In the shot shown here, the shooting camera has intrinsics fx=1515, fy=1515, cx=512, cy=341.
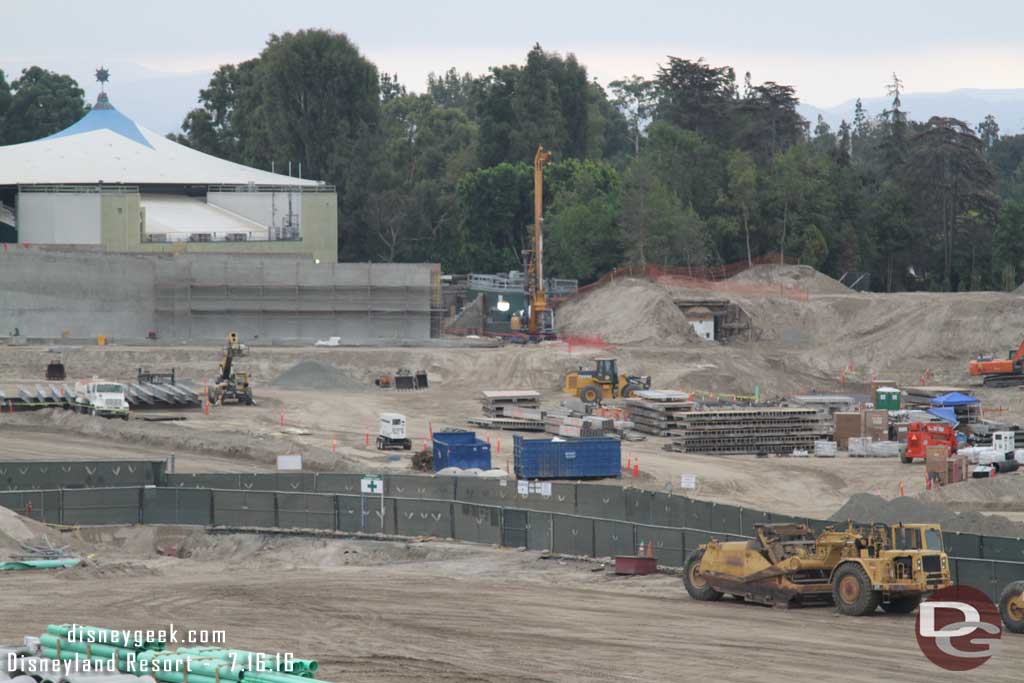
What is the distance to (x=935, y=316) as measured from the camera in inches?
2980

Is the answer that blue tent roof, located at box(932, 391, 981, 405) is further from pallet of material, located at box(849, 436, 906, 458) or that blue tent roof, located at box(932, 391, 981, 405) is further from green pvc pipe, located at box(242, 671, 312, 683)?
green pvc pipe, located at box(242, 671, 312, 683)

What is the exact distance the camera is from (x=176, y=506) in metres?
37.8

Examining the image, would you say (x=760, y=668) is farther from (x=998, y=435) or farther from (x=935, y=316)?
(x=935, y=316)

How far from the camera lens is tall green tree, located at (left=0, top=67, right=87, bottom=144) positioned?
130 meters

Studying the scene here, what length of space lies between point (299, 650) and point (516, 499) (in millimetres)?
15059

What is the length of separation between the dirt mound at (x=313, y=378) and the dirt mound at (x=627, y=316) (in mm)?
16428

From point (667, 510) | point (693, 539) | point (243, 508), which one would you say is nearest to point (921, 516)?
point (667, 510)

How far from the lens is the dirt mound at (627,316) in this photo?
256 feet

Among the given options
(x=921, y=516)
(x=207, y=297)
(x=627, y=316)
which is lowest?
(x=921, y=516)

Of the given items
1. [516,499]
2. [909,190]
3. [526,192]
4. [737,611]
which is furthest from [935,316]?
[737,611]

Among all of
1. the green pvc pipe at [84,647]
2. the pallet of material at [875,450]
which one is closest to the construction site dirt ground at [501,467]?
the pallet of material at [875,450]

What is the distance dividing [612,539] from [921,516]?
7524 mm

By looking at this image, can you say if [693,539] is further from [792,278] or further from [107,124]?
[107,124]

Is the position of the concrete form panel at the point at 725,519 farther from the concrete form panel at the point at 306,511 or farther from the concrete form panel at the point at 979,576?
the concrete form panel at the point at 306,511
